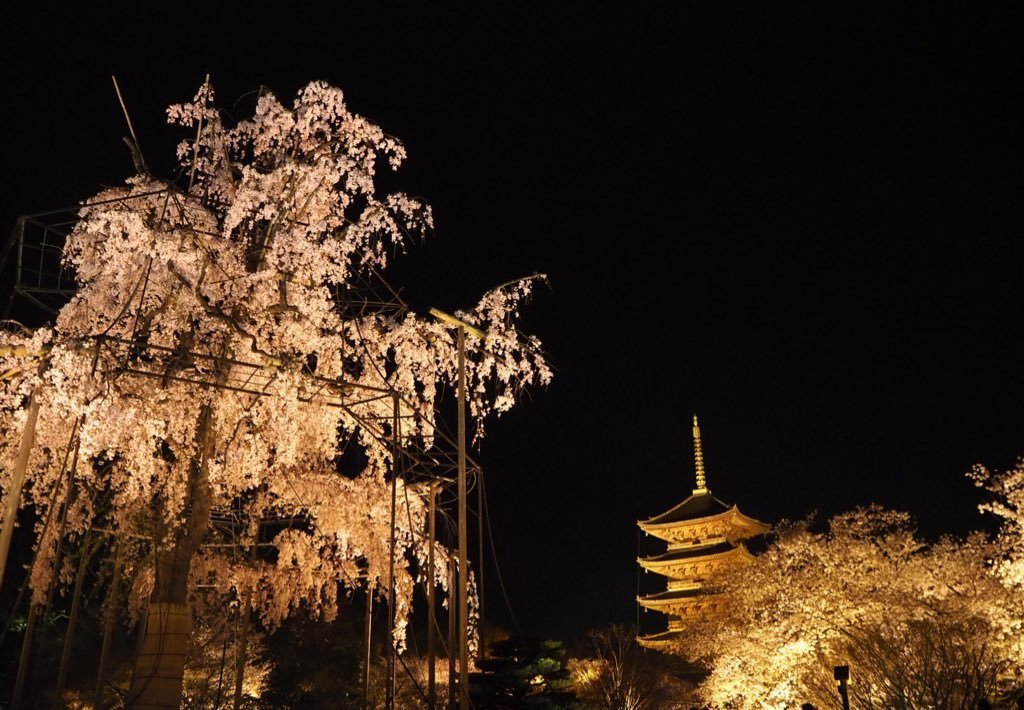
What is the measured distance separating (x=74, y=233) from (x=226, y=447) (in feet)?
11.5

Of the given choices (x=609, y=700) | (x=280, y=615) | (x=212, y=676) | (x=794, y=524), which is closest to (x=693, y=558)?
(x=609, y=700)

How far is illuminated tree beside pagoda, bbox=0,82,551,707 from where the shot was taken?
34.3 feet

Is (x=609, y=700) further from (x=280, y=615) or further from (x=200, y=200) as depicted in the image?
(x=200, y=200)

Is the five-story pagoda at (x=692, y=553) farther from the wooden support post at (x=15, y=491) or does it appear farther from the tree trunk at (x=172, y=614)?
the wooden support post at (x=15, y=491)

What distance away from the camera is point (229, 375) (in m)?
11.4

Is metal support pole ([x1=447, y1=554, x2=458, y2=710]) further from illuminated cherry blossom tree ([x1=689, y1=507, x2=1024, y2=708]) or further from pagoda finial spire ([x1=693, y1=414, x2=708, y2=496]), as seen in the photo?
pagoda finial spire ([x1=693, y1=414, x2=708, y2=496])

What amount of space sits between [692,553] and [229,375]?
36660 millimetres

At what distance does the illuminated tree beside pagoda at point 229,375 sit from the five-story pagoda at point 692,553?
98.9 feet

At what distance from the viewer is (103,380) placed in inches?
392

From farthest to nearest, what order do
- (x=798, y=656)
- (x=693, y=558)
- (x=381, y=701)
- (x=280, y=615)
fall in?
(x=693, y=558)
(x=381, y=701)
(x=798, y=656)
(x=280, y=615)

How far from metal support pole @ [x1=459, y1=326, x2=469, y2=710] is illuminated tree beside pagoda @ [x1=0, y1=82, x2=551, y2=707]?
887 mm

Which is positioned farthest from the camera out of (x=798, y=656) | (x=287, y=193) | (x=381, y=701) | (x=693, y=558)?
(x=693, y=558)

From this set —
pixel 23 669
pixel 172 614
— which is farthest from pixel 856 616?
pixel 23 669

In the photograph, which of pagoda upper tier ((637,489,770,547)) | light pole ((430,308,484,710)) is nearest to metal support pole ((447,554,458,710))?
light pole ((430,308,484,710))
